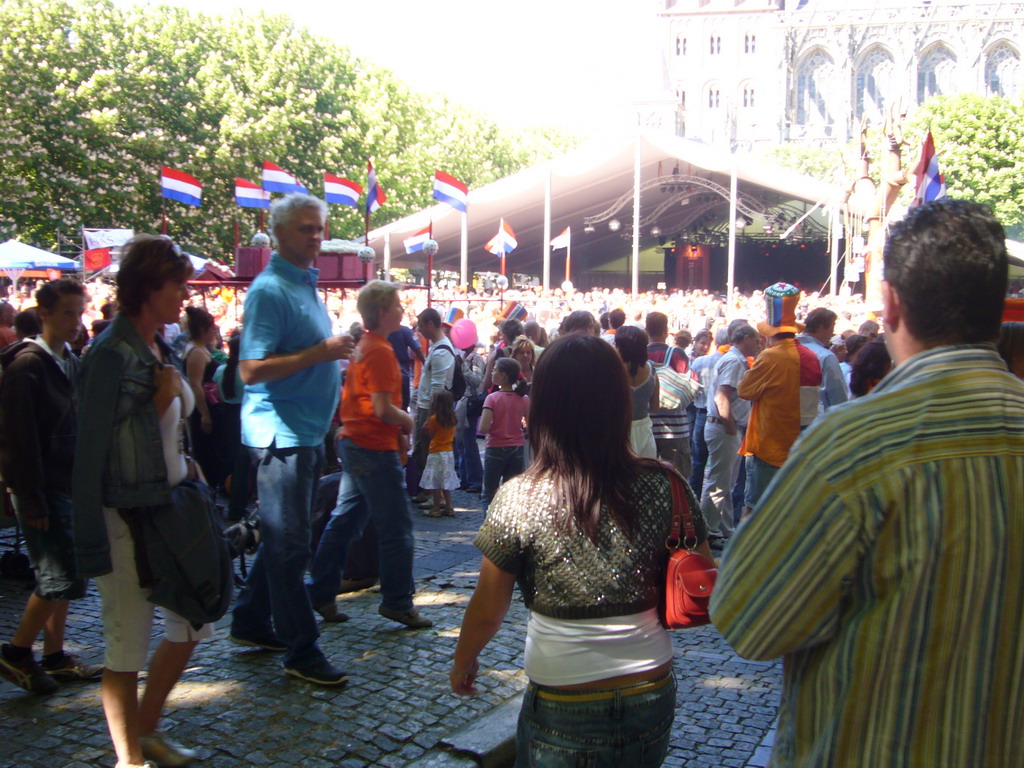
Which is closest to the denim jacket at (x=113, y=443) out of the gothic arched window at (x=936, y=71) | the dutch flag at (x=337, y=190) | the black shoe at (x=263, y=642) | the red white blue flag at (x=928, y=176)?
the black shoe at (x=263, y=642)

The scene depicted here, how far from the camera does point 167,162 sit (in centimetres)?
3228

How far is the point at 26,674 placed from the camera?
3912 millimetres

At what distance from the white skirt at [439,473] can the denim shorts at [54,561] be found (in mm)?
4369

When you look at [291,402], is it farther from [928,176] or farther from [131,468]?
[928,176]

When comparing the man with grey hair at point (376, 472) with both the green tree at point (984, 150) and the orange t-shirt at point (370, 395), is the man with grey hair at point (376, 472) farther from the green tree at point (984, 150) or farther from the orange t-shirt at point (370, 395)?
the green tree at point (984, 150)

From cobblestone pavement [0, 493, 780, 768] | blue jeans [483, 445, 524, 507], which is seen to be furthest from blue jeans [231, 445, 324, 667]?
blue jeans [483, 445, 524, 507]

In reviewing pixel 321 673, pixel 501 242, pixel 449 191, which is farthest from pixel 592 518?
pixel 501 242

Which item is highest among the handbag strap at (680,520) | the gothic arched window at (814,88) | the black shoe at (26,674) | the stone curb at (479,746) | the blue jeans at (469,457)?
the gothic arched window at (814,88)

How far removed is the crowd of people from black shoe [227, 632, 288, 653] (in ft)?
0.04

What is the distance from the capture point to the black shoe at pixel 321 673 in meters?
4.01

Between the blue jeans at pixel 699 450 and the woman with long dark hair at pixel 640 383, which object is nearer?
the woman with long dark hair at pixel 640 383

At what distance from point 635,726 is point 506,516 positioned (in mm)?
544

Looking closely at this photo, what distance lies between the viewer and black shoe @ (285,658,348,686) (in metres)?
4.01

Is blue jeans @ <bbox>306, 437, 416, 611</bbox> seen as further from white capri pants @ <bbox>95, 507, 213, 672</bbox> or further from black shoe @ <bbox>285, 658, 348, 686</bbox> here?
white capri pants @ <bbox>95, 507, 213, 672</bbox>
